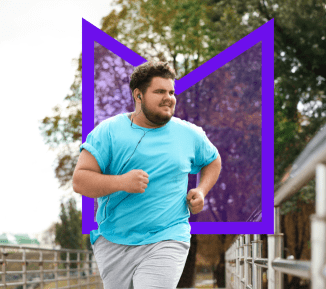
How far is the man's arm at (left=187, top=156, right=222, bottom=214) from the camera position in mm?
2449

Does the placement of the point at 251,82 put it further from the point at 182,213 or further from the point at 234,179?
the point at 182,213

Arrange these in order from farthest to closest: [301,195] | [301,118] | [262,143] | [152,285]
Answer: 1. [301,118]
2. [301,195]
3. [262,143]
4. [152,285]

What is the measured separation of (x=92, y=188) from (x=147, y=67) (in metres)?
0.72

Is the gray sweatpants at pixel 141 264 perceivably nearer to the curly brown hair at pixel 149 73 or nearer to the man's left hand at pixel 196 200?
the man's left hand at pixel 196 200

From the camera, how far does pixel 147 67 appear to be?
8.43 ft

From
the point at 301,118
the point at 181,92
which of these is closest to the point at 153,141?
the point at 181,92

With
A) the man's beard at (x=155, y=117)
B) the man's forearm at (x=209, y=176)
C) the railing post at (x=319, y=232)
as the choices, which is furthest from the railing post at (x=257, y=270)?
the railing post at (x=319, y=232)

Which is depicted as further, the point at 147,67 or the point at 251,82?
the point at 251,82

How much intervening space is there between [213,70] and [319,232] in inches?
109

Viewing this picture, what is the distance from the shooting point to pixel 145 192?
97.9 inches

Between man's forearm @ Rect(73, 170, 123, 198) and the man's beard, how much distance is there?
41 centimetres

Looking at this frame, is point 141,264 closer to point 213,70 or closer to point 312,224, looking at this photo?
point 312,224

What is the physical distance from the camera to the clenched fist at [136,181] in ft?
7.29

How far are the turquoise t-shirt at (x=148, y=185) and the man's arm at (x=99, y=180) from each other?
5 centimetres
